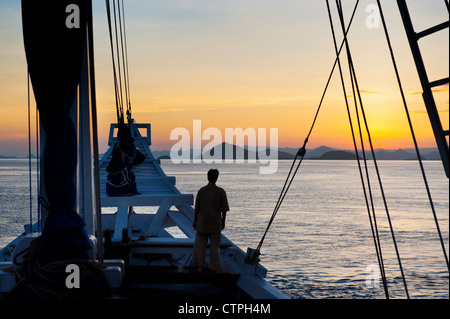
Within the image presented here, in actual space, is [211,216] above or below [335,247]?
above

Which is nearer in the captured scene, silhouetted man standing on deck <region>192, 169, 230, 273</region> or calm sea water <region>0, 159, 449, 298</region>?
silhouetted man standing on deck <region>192, 169, 230, 273</region>

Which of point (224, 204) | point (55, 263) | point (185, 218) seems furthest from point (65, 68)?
point (185, 218)

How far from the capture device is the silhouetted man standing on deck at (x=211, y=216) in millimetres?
8750

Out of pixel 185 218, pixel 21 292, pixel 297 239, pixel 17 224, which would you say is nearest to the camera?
pixel 21 292

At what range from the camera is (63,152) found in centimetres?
592

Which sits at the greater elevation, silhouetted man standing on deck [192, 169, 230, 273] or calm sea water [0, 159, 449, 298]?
silhouetted man standing on deck [192, 169, 230, 273]

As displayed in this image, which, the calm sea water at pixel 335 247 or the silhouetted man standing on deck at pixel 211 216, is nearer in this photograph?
the silhouetted man standing on deck at pixel 211 216

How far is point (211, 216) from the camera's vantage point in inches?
346

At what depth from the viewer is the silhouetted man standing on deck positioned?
875cm

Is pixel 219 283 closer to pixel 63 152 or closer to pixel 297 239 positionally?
pixel 63 152

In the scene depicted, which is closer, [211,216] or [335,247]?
[211,216]

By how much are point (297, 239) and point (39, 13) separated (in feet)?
84.0

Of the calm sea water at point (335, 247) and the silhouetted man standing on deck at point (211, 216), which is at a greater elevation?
the silhouetted man standing on deck at point (211, 216)
